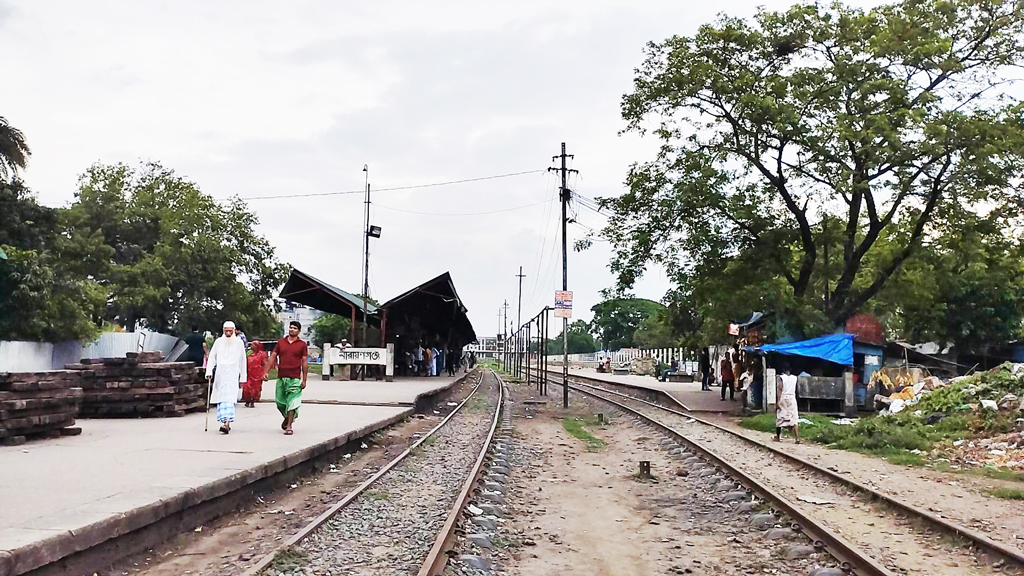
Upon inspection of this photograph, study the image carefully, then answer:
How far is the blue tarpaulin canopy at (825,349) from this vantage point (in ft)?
69.2

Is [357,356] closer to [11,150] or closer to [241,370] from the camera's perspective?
[11,150]

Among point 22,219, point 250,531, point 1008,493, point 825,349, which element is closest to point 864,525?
point 1008,493

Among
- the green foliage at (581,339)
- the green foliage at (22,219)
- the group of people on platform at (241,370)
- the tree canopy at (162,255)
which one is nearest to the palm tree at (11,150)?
the green foliage at (22,219)

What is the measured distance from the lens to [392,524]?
7.37 metres

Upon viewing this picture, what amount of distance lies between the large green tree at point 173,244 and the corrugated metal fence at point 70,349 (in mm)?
12125

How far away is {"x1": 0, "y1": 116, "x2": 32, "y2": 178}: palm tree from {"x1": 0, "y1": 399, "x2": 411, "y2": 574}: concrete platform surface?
17.9 m

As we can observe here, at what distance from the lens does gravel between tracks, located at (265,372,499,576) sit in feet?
19.6

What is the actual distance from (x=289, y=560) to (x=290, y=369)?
580cm

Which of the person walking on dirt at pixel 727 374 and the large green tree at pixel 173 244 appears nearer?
the person walking on dirt at pixel 727 374

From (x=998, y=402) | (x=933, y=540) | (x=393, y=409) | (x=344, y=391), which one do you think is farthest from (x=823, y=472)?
(x=344, y=391)

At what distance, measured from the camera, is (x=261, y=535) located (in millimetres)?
6934

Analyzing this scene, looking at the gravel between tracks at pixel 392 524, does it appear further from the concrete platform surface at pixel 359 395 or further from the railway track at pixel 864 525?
the concrete platform surface at pixel 359 395

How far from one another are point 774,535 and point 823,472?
153 inches

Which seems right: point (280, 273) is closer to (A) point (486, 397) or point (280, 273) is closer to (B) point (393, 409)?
(A) point (486, 397)
